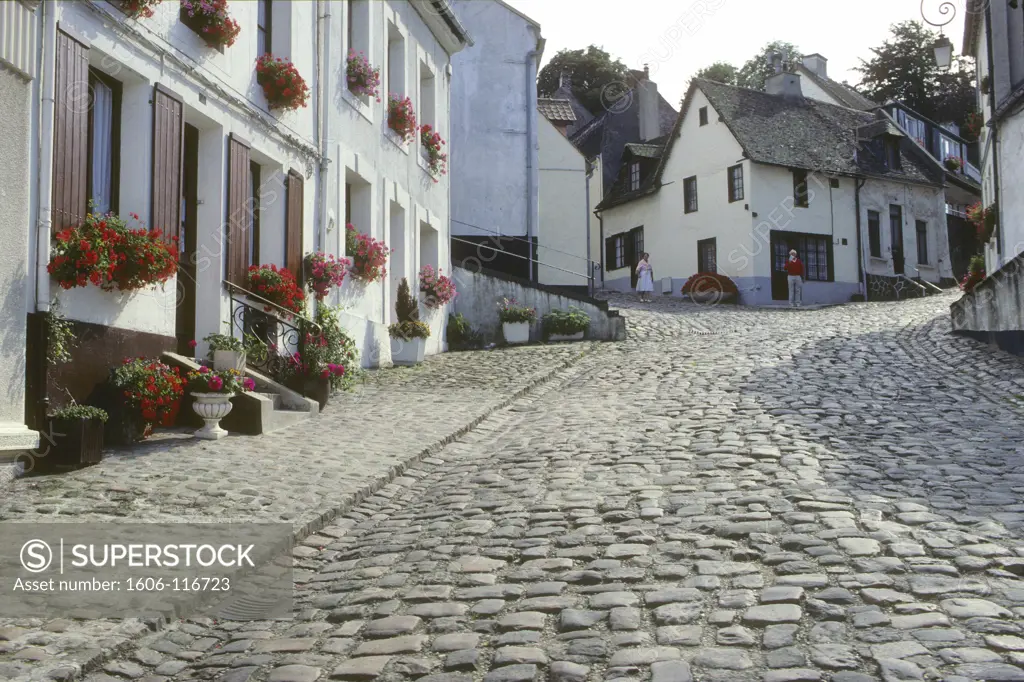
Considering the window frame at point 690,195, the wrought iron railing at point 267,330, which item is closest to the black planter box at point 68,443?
the wrought iron railing at point 267,330

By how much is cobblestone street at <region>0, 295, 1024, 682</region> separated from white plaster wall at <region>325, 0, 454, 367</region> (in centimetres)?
408

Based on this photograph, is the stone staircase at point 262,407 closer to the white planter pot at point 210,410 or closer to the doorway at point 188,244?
the white planter pot at point 210,410

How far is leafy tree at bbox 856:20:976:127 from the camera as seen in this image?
168ft

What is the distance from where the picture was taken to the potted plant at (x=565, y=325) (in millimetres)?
22109

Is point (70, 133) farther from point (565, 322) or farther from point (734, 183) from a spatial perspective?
point (734, 183)

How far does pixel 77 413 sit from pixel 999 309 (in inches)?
520

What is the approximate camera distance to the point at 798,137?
37.9 m

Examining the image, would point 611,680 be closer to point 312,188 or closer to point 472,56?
point 312,188

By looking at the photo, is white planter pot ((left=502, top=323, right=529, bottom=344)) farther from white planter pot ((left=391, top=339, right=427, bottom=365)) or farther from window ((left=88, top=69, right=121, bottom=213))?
window ((left=88, top=69, right=121, bottom=213))

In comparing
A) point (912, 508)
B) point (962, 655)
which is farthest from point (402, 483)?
point (962, 655)

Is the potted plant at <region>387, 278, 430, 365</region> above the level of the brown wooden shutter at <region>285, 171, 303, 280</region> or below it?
below

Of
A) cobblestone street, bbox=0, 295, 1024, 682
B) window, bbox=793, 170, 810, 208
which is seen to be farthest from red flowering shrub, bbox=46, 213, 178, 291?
window, bbox=793, 170, 810, 208

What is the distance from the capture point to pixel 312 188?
1548cm

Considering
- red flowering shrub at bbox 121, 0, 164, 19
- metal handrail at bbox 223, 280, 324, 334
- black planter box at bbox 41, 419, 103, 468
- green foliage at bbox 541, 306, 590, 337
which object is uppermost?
red flowering shrub at bbox 121, 0, 164, 19
